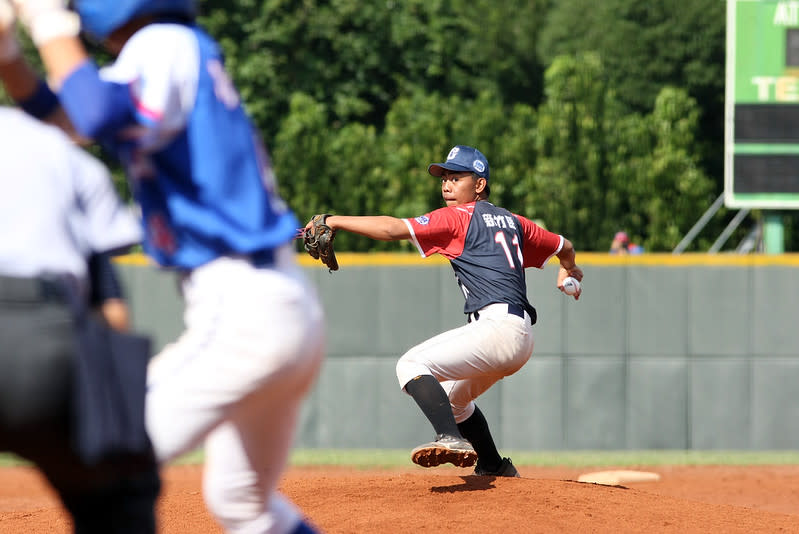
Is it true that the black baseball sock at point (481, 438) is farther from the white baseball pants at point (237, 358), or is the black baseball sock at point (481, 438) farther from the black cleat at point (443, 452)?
→ the white baseball pants at point (237, 358)

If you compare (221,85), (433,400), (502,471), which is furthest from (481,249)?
(221,85)

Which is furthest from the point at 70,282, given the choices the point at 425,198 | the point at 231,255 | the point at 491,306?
the point at 425,198

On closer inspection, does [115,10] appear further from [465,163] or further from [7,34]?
[465,163]

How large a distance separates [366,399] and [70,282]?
28.6 ft

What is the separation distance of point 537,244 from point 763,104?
5.78 m

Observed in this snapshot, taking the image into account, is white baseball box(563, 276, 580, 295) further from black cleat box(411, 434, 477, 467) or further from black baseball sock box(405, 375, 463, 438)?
black cleat box(411, 434, 477, 467)

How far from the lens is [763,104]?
35.9 feet

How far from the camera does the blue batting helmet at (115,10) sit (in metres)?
2.53

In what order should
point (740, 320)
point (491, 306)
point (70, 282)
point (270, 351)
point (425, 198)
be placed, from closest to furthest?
point (70, 282), point (270, 351), point (491, 306), point (740, 320), point (425, 198)

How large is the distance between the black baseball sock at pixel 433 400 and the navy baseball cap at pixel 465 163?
1212 mm

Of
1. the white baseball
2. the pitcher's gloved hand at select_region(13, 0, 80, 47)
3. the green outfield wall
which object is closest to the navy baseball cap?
the white baseball

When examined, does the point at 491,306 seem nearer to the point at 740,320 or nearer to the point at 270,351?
the point at 270,351

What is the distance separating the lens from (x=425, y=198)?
57.0ft

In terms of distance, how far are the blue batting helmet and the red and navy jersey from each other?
3.06 metres
